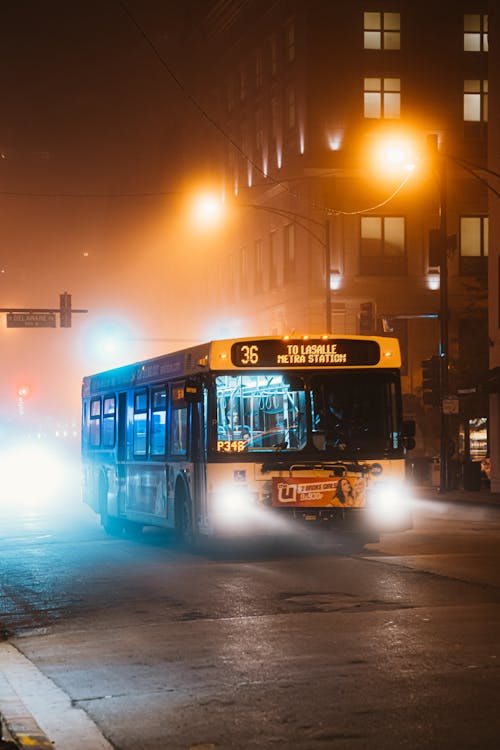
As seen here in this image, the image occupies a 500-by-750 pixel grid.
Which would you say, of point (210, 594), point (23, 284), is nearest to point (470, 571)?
point (210, 594)

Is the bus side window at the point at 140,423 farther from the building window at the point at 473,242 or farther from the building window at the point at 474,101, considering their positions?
the building window at the point at 474,101

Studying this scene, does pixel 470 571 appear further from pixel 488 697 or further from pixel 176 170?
pixel 176 170

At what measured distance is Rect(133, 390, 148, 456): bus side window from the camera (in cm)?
2202

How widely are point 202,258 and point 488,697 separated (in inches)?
3011

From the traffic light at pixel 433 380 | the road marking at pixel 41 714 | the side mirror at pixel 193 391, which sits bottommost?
the road marking at pixel 41 714

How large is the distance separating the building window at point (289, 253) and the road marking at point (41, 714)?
2168 inches

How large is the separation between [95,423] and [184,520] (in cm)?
672

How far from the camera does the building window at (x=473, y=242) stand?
210 feet

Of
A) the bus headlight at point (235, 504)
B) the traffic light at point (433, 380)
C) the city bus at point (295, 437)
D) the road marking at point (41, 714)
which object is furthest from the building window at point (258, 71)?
the road marking at point (41, 714)

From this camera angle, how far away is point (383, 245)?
64.0 m

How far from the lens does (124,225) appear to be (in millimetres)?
109188

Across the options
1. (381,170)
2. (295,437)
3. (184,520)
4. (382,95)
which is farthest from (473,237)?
(295,437)

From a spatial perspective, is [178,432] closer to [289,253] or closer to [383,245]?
[383,245]

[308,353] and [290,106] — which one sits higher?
[290,106]
